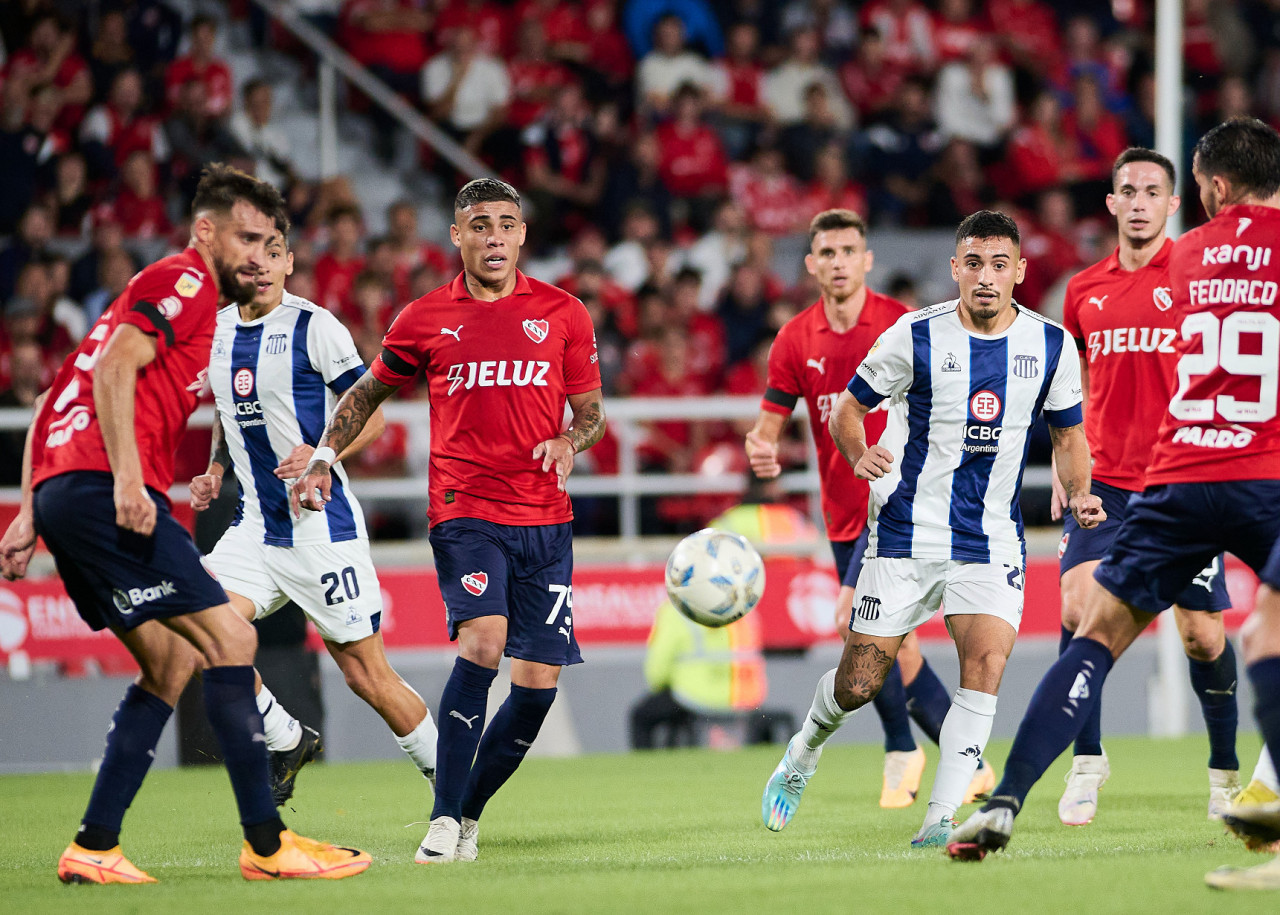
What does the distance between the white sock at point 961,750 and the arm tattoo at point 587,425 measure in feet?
5.83

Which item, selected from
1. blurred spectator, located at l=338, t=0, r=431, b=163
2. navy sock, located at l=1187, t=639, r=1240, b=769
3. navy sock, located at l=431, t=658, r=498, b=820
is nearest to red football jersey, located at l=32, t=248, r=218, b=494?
navy sock, located at l=431, t=658, r=498, b=820

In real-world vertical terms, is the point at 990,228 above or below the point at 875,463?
above

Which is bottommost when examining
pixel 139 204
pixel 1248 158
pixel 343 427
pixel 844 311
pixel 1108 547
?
pixel 1108 547

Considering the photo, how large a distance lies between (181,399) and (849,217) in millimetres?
3765

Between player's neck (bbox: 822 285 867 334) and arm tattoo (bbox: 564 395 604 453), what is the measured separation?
1.83 meters

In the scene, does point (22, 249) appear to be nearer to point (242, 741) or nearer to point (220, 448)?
point (220, 448)

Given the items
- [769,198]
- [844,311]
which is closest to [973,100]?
[769,198]

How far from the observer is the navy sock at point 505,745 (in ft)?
20.6

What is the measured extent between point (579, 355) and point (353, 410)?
953mm

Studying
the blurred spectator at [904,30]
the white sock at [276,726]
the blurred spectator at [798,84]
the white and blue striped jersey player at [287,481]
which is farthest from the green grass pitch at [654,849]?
the blurred spectator at [904,30]

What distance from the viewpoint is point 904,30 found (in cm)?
1736

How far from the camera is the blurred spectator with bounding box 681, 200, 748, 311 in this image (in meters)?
14.7

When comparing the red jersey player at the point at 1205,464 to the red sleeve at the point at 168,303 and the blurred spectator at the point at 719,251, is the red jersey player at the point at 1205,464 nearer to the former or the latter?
the red sleeve at the point at 168,303

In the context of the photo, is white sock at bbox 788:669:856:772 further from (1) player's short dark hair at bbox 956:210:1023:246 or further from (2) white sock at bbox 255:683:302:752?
(2) white sock at bbox 255:683:302:752
